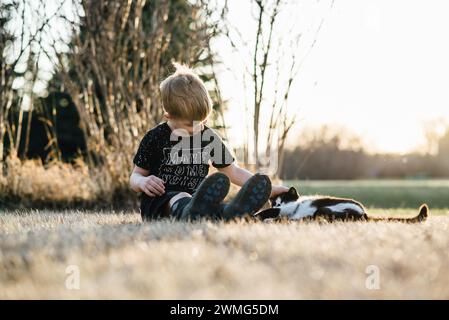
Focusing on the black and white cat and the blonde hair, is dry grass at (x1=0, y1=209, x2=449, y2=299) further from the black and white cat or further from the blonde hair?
the blonde hair

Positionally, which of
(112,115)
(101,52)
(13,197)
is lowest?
(13,197)

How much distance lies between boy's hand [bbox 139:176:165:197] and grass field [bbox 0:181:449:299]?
706mm

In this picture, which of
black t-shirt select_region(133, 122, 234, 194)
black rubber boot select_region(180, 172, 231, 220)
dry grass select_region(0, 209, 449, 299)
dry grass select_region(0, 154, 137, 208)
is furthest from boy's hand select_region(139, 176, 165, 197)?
dry grass select_region(0, 154, 137, 208)

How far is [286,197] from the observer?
315cm

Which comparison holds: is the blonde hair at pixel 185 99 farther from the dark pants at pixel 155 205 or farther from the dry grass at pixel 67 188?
the dry grass at pixel 67 188

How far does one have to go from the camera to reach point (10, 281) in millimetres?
1480

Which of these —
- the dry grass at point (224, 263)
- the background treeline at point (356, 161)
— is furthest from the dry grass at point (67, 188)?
the background treeline at point (356, 161)

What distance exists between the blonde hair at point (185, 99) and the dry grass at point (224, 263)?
966 mm

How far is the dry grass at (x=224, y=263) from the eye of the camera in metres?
1.33
